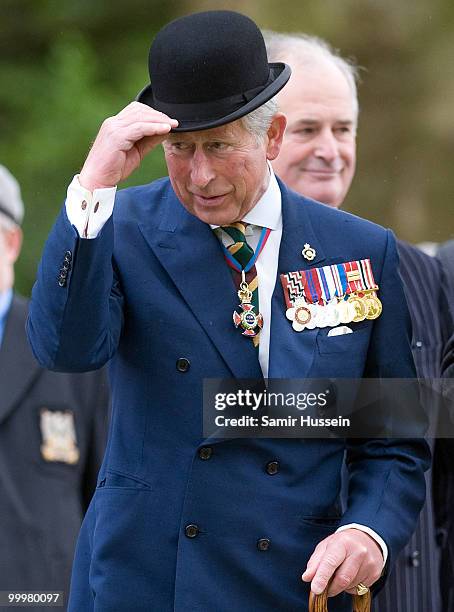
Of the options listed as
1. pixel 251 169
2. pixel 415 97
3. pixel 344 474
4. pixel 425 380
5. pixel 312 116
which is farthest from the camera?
pixel 415 97

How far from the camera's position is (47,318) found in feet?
8.07

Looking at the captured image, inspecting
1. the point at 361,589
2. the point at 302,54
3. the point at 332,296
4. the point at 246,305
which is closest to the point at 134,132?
the point at 246,305

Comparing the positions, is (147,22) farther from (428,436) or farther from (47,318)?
(47,318)

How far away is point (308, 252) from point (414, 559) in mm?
988

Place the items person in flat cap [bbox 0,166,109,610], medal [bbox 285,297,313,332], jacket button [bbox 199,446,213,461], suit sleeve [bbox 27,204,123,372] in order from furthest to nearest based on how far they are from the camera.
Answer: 1. person in flat cap [bbox 0,166,109,610]
2. medal [bbox 285,297,313,332]
3. jacket button [bbox 199,446,213,461]
4. suit sleeve [bbox 27,204,123,372]

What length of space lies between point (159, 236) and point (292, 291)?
302 millimetres

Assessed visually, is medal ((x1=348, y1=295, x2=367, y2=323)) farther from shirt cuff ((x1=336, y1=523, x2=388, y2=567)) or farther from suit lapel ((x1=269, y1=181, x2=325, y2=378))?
shirt cuff ((x1=336, y1=523, x2=388, y2=567))

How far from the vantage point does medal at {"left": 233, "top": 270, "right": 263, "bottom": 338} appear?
270 cm

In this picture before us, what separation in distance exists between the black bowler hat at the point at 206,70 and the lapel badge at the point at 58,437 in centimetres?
169

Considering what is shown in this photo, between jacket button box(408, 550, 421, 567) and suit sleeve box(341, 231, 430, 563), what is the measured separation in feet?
1.86

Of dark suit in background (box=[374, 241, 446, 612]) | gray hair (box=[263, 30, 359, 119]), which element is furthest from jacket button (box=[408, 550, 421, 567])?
gray hair (box=[263, 30, 359, 119])

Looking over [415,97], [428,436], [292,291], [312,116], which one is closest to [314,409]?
[292,291]

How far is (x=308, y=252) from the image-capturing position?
280cm

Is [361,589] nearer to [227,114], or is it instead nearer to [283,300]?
[283,300]
